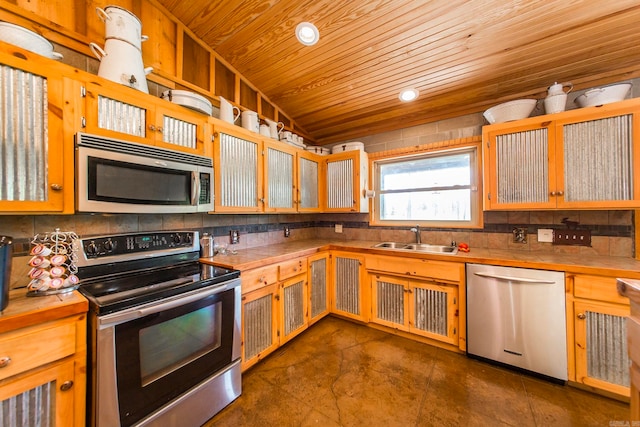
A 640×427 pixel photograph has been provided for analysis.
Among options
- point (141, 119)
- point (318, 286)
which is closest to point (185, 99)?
point (141, 119)

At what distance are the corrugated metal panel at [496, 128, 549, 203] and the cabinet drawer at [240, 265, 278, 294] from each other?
2141 mm

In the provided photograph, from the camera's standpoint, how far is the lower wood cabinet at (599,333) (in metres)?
1.57

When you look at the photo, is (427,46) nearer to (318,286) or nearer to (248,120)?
(248,120)

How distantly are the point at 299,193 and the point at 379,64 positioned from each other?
1522mm

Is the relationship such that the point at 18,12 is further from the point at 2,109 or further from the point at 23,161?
the point at 23,161

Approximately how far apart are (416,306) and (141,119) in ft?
8.84

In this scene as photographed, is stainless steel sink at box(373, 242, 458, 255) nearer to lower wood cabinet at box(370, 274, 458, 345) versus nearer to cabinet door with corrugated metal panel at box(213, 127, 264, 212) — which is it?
lower wood cabinet at box(370, 274, 458, 345)

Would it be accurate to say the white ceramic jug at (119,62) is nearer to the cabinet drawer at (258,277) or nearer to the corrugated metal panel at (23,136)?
the corrugated metal panel at (23,136)

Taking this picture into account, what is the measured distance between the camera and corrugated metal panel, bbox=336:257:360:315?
8.72 feet

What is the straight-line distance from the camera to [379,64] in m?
2.23

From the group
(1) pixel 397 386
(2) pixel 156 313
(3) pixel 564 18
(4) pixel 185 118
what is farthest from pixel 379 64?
(1) pixel 397 386

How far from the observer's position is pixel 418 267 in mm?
2271

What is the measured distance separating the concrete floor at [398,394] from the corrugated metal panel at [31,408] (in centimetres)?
79

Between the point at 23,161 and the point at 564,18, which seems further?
the point at 564,18
